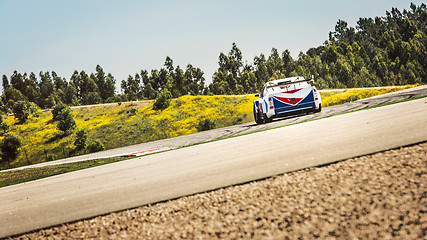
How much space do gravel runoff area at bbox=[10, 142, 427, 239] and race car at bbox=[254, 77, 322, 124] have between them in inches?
290

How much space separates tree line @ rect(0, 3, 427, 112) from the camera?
246ft

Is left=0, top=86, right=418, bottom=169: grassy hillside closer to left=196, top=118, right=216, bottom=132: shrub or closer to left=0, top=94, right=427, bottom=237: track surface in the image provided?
left=196, top=118, right=216, bottom=132: shrub

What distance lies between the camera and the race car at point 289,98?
11734 millimetres

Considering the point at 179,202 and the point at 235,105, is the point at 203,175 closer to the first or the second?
the point at 179,202

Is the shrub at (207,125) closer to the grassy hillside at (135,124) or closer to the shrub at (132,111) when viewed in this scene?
the grassy hillside at (135,124)

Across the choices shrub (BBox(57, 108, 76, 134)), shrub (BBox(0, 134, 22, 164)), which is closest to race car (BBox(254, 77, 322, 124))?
shrub (BBox(0, 134, 22, 164))

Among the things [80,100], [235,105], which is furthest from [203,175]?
[80,100]

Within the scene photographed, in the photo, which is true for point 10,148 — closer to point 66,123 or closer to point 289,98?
point 66,123

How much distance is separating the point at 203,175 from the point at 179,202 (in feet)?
4.10

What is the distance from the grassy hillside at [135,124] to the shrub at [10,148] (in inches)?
41.5

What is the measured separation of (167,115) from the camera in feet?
168

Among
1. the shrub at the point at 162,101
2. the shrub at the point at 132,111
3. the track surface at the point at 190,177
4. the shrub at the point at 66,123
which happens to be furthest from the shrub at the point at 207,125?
the shrub at the point at 66,123

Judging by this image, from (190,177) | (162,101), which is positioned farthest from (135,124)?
(190,177)

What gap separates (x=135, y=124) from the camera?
53.8m
